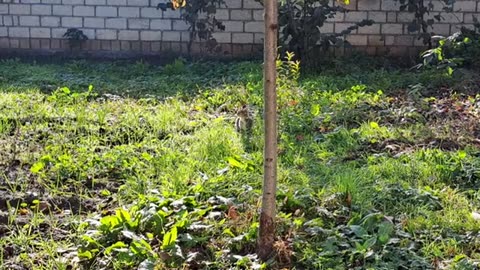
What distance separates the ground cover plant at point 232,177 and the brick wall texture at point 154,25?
5.47 feet

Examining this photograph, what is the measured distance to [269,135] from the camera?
7.76ft

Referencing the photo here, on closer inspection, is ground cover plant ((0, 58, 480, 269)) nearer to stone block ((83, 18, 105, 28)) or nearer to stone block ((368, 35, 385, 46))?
stone block ((368, 35, 385, 46))

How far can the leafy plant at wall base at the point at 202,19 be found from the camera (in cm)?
→ 675

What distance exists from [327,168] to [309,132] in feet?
2.53

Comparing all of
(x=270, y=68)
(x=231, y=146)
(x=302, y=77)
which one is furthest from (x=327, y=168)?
(x=302, y=77)

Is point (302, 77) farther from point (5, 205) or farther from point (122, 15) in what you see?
point (5, 205)

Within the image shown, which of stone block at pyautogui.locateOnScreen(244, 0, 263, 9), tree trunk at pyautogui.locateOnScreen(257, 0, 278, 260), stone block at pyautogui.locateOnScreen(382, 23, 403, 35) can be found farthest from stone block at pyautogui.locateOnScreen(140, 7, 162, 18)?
tree trunk at pyautogui.locateOnScreen(257, 0, 278, 260)

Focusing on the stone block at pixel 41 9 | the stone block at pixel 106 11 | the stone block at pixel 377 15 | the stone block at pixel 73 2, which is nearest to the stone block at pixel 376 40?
the stone block at pixel 377 15

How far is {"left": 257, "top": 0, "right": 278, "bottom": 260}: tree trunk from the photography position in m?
2.30

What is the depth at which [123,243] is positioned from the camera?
247 cm

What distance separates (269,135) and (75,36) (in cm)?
528

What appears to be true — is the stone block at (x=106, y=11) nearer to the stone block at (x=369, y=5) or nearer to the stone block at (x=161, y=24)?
the stone block at (x=161, y=24)

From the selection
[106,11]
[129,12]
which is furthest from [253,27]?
[106,11]

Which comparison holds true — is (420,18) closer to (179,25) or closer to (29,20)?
(179,25)
